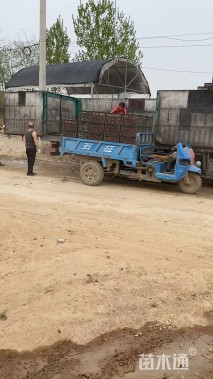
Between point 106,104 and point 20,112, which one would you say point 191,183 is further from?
point 106,104

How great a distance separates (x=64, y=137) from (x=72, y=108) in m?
2.73

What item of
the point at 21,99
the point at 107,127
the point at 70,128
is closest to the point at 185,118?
the point at 107,127

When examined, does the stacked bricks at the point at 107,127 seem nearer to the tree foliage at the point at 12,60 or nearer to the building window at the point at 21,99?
the building window at the point at 21,99

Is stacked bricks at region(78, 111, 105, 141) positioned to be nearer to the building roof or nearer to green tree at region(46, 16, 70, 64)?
the building roof

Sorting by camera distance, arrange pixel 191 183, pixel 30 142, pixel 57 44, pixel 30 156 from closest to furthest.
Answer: pixel 191 183 → pixel 30 142 → pixel 30 156 → pixel 57 44

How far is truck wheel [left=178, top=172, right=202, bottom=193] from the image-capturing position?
976cm

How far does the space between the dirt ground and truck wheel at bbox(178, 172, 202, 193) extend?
2.10 meters

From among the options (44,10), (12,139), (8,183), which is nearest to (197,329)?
(8,183)

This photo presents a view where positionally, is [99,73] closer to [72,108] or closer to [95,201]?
[72,108]

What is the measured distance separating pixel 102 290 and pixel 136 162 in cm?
601

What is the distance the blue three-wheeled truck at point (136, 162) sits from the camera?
9.66 metres

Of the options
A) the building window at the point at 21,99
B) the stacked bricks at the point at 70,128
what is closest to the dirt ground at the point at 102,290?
the stacked bricks at the point at 70,128

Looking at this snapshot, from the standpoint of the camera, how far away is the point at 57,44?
24.1 m

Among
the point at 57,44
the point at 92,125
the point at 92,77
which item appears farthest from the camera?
the point at 57,44
